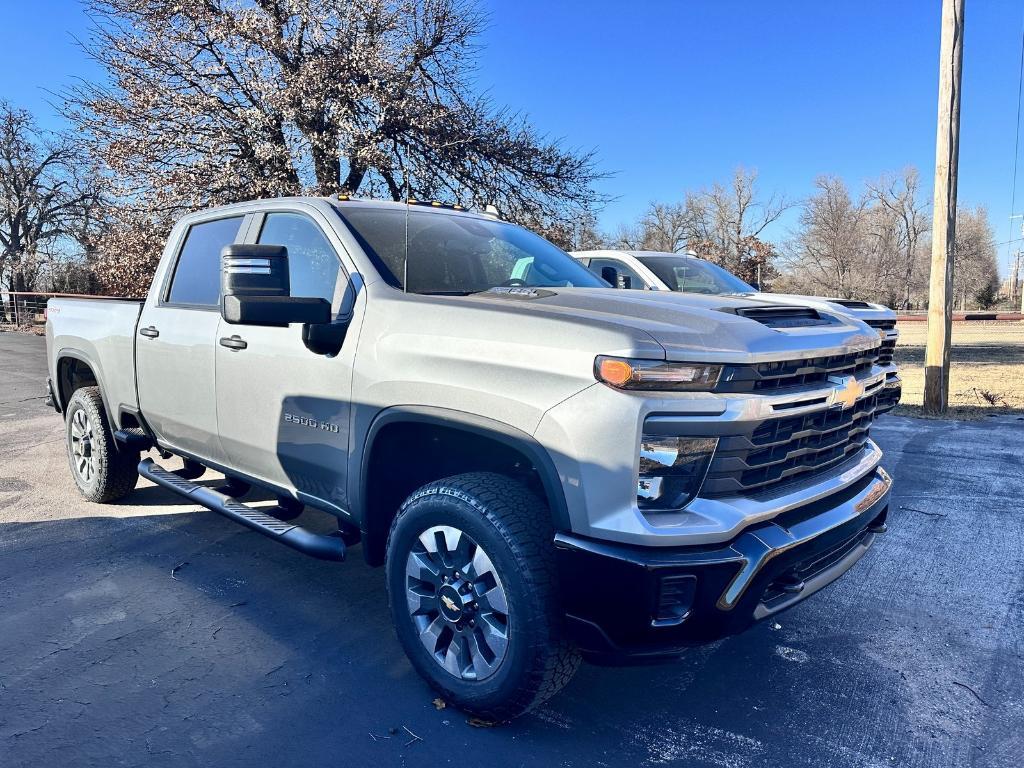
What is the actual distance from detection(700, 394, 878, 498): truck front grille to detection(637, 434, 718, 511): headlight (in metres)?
0.04

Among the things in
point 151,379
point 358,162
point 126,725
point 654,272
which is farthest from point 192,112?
point 126,725

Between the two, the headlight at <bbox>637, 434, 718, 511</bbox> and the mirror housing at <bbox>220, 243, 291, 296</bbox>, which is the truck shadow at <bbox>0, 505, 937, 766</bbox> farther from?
the mirror housing at <bbox>220, 243, 291, 296</bbox>

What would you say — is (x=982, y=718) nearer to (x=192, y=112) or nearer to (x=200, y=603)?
(x=200, y=603)

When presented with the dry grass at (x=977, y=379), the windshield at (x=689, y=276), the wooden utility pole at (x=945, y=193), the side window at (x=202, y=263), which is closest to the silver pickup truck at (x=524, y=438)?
the side window at (x=202, y=263)

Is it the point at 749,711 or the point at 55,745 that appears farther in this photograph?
the point at 749,711

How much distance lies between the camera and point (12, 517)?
4.89 metres

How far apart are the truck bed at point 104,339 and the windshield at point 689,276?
538 cm

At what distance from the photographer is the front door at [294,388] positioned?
122 inches

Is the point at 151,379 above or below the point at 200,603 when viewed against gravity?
above

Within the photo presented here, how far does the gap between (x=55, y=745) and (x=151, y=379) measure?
7.77 ft

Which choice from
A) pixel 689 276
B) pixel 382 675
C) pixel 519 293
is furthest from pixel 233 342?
pixel 689 276

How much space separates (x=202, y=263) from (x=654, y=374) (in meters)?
3.14

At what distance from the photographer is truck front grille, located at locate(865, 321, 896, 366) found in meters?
6.46

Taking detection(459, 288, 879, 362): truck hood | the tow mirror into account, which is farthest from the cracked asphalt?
the tow mirror
